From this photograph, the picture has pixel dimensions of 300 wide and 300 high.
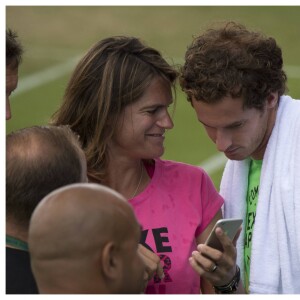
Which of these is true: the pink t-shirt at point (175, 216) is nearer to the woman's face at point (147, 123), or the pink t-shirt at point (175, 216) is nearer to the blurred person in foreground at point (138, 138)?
the blurred person in foreground at point (138, 138)

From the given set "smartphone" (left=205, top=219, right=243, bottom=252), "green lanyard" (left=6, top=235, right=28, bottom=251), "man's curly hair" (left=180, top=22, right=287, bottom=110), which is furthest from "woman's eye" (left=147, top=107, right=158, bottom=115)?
"green lanyard" (left=6, top=235, right=28, bottom=251)

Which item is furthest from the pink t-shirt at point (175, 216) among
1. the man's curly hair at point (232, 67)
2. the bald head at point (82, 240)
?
the bald head at point (82, 240)

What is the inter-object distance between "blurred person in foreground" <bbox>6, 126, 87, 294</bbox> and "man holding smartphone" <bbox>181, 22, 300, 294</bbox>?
1.07 meters

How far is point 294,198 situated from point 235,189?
0.41m

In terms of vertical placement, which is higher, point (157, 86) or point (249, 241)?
point (157, 86)

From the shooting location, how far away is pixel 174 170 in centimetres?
445

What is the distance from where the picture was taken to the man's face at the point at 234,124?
14.0 feet

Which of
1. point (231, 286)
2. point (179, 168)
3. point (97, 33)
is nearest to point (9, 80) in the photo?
point (179, 168)

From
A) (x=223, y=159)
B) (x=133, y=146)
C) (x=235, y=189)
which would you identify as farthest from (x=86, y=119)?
(x=223, y=159)

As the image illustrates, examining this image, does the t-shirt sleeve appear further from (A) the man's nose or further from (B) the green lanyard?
(B) the green lanyard

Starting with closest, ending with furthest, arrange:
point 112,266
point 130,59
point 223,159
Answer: point 112,266
point 130,59
point 223,159

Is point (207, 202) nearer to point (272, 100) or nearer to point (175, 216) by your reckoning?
point (175, 216)

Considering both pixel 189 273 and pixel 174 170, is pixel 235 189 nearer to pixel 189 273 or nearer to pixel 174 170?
pixel 174 170

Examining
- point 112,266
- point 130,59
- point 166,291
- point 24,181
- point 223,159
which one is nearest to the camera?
point 112,266
